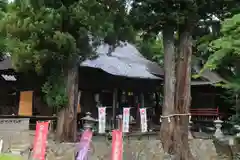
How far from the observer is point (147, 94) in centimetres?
1981

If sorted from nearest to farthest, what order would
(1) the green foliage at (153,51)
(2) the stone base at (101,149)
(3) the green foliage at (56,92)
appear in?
(2) the stone base at (101,149) < (3) the green foliage at (56,92) < (1) the green foliage at (153,51)

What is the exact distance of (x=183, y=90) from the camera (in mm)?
11727

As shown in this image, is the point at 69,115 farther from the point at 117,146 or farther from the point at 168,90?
the point at 168,90

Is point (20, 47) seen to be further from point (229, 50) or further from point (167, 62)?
point (229, 50)

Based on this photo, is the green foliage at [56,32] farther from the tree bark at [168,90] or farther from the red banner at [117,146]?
the red banner at [117,146]

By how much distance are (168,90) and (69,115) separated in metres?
3.41

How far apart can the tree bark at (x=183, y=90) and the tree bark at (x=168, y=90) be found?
7.1 inches

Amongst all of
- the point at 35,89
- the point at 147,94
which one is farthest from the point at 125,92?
the point at 35,89

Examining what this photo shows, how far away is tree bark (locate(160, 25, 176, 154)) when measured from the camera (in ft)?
37.8

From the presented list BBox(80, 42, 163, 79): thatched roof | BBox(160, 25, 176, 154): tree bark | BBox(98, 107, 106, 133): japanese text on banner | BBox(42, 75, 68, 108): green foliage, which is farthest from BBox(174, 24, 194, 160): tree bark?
BBox(42, 75, 68, 108): green foliage

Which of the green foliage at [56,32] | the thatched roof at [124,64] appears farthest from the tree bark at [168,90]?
the thatched roof at [124,64]

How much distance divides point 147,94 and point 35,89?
22.6ft

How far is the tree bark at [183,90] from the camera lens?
11.6 meters

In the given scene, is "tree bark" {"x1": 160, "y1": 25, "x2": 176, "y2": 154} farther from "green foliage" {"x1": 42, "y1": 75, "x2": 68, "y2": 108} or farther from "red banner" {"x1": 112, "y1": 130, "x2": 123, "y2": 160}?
"green foliage" {"x1": 42, "y1": 75, "x2": 68, "y2": 108}
